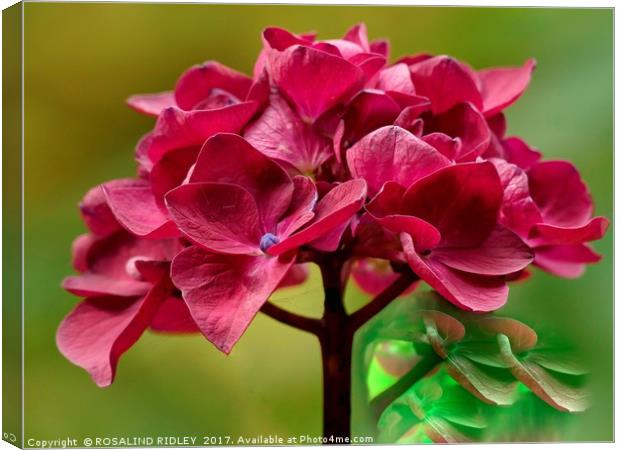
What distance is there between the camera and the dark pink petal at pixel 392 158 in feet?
1.11

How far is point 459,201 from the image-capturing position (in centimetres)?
35

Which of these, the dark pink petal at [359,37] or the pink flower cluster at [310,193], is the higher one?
the dark pink petal at [359,37]

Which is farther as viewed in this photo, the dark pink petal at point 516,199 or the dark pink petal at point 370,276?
the dark pink petal at point 370,276

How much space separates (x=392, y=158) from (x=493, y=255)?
0.18 ft

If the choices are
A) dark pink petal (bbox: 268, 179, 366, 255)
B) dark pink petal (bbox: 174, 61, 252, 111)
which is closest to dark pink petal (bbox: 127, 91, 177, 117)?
dark pink petal (bbox: 174, 61, 252, 111)

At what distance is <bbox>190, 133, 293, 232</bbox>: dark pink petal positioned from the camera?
34 cm

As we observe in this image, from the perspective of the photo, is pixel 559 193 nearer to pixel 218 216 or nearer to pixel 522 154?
pixel 522 154

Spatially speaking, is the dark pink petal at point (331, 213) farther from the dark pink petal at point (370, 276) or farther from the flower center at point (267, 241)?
the dark pink petal at point (370, 276)

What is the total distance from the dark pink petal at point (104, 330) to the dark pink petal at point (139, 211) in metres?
0.03

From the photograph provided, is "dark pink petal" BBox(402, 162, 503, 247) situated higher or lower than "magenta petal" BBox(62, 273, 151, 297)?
higher

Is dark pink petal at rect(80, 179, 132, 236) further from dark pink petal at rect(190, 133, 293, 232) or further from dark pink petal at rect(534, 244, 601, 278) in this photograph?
dark pink petal at rect(534, 244, 601, 278)

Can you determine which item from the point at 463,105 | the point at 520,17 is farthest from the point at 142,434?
the point at 520,17

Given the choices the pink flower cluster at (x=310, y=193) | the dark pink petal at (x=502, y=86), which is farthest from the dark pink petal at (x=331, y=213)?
the dark pink petal at (x=502, y=86)

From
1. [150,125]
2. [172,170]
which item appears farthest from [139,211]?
[150,125]
